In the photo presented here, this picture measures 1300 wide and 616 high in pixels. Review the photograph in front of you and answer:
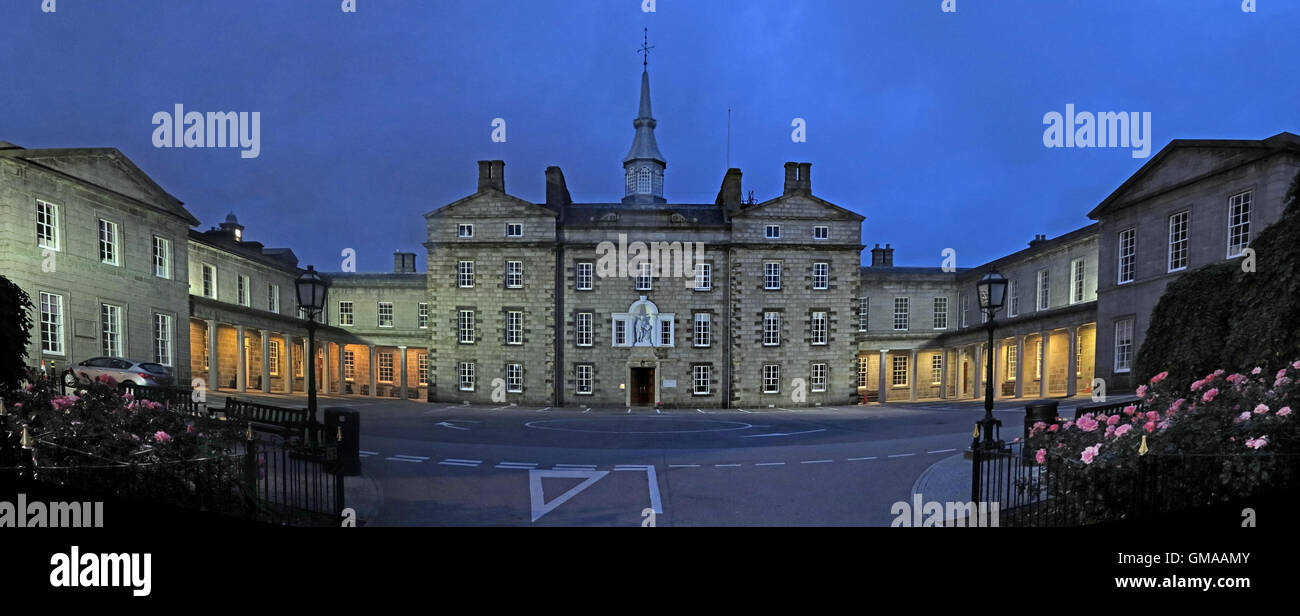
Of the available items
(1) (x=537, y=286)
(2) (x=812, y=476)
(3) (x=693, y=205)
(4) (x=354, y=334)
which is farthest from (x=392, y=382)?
(3) (x=693, y=205)

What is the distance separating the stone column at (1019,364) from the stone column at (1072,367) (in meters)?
0.38

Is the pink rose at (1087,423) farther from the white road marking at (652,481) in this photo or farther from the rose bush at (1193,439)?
the white road marking at (652,481)

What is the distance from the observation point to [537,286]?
559 centimetres

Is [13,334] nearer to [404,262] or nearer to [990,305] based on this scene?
[404,262]

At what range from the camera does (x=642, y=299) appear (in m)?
11.7

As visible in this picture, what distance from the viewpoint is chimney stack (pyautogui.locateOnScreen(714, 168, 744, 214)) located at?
1959 centimetres

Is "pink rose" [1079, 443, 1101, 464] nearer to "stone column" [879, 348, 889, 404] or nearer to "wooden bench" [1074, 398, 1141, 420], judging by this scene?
"wooden bench" [1074, 398, 1141, 420]

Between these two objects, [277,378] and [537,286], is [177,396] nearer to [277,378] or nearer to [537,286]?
[277,378]

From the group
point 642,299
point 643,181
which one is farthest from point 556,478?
point 643,181

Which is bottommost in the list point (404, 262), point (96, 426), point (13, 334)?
point (96, 426)

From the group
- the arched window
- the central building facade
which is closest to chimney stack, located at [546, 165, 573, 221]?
the central building facade

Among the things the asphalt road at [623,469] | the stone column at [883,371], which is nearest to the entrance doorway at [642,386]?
the asphalt road at [623,469]

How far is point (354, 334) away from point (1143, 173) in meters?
7.76

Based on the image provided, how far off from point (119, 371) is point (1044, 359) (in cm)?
827
